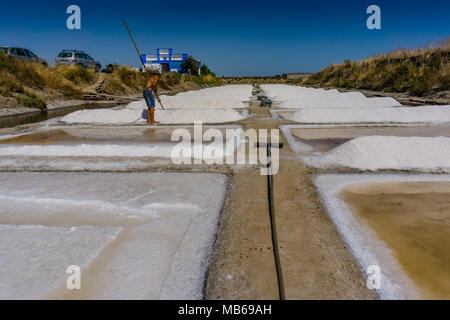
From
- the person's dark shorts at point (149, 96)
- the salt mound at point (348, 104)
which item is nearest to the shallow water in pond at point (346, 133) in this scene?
A: the person's dark shorts at point (149, 96)

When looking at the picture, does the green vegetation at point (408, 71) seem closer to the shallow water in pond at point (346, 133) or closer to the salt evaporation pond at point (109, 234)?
the shallow water in pond at point (346, 133)

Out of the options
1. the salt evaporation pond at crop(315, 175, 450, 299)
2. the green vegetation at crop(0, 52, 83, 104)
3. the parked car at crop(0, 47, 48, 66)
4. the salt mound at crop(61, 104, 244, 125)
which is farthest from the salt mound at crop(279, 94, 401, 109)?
the parked car at crop(0, 47, 48, 66)

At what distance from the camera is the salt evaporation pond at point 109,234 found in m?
1.43

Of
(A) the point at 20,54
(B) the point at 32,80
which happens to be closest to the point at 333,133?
(B) the point at 32,80

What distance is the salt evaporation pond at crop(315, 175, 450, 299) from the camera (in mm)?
1445

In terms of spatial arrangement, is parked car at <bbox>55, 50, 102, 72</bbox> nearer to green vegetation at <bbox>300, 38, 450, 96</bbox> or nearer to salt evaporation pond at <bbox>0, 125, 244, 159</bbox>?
salt evaporation pond at <bbox>0, 125, 244, 159</bbox>

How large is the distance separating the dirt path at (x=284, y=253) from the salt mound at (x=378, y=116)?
432 centimetres

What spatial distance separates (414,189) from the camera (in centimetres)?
256

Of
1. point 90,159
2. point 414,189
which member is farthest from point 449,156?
point 90,159

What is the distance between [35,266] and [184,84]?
24444 mm

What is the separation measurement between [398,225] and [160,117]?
5.94 m

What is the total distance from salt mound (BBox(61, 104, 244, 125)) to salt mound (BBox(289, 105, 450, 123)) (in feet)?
5.31

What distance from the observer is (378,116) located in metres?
6.53

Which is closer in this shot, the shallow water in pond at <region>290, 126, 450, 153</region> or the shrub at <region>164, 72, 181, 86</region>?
the shallow water in pond at <region>290, 126, 450, 153</region>
